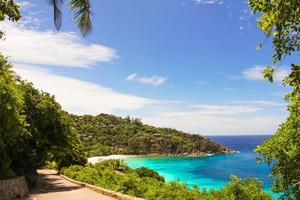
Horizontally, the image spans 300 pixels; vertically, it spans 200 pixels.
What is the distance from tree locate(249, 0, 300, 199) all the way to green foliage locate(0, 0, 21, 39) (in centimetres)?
735

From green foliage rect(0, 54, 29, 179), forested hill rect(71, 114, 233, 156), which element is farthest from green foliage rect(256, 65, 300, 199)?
forested hill rect(71, 114, 233, 156)

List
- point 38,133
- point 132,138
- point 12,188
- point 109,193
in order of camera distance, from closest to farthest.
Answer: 1. point 109,193
2. point 12,188
3. point 38,133
4. point 132,138

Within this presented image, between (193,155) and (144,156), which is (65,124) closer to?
(144,156)

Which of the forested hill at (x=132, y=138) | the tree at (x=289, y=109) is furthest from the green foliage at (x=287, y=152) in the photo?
the forested hill at (x=132, y=138)

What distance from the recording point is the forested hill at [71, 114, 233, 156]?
392ft

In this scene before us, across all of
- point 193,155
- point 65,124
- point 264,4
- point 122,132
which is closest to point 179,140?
point 193,155

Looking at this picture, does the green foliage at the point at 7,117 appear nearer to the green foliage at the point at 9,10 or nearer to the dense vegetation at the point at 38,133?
the dense vegetation at the point at 38,133

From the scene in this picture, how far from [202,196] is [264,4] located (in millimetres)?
10099

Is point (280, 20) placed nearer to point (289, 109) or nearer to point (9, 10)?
point (289, 109)

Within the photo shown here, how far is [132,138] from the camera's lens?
126m

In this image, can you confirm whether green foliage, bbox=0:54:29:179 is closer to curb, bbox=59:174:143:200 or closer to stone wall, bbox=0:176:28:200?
stone wall, bbox=0:176:28:200

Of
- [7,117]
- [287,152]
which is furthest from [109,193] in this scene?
[287,152]

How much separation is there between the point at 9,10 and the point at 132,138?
379 feet

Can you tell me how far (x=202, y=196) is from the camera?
51.5 ft
